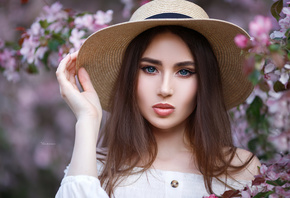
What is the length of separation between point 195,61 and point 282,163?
56cm

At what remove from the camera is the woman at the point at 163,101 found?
6.72ft

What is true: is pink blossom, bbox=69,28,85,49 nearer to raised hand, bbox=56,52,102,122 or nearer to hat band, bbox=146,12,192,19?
raised hand, bbox=56,52,102,122

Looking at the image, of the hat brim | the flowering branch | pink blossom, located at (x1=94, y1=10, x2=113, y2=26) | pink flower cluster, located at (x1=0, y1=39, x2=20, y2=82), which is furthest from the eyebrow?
pink flower cluster, located at (x1=0, y1=39, x2=20, y2=82)

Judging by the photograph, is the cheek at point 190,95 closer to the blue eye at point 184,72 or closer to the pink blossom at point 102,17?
the blue eye at point 184,72

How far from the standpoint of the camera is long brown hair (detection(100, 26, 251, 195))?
213 cm

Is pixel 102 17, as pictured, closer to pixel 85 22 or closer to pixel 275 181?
pixel 85 22

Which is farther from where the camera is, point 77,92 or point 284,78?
point 77,92

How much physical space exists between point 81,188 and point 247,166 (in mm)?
810

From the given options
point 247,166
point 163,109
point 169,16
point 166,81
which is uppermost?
point 169,16

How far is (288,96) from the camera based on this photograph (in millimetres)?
1291

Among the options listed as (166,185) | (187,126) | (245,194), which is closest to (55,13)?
(187,126)

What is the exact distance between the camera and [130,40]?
222 cm

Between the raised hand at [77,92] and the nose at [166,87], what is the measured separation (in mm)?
297

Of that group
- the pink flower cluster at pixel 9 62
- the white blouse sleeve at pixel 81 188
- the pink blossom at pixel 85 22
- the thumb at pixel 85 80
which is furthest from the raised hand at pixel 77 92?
the pink flower cluster at pixel 9 62
